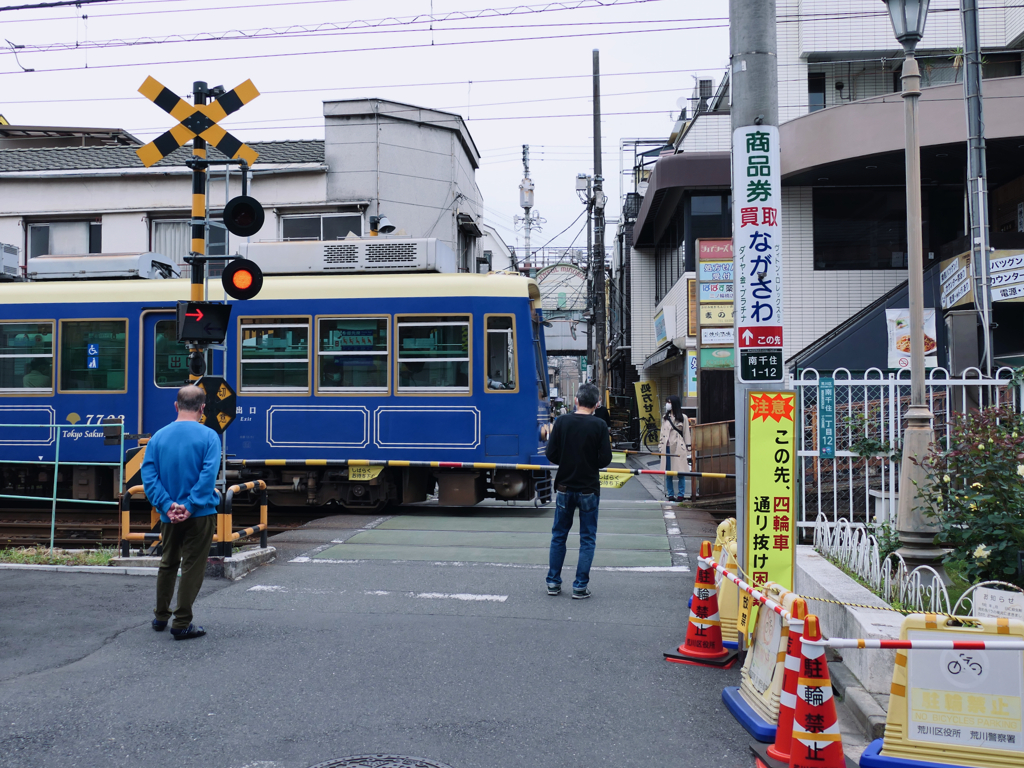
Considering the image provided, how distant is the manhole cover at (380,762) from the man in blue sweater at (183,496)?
2290mm

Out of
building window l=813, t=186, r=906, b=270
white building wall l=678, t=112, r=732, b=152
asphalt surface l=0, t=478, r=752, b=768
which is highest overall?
white building wall l=678, t=112, r=732, b=152

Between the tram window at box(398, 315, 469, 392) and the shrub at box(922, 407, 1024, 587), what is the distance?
7029mm

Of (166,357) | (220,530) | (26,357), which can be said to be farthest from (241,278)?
(26,357)

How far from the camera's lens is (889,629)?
180 inches

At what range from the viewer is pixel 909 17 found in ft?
19.0

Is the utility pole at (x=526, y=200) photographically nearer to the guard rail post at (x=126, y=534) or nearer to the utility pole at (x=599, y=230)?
the utility pole at (x=599, y=230)

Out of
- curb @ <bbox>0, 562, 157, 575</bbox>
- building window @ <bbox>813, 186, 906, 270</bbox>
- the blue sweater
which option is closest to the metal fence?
the blue sweater

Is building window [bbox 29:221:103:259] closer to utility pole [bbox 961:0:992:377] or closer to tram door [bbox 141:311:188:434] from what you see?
tram door [bbox 141:311:188:434]

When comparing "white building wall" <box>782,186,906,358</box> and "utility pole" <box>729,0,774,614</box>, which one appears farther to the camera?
"white building wall" <box>782,186,906,358</box>

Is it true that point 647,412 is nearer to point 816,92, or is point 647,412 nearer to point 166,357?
point 816,92

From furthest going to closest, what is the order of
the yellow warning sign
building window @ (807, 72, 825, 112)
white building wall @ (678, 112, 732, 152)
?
white building wall @ (678, 112, 732, 152) < building window @ (807, 72, 825, 112) < the yellow warning sign

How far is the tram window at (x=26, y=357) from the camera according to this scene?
12.5m

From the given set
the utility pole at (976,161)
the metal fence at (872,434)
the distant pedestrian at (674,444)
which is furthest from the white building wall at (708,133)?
the metal fence at (872,434)

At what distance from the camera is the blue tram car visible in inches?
457
